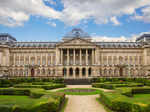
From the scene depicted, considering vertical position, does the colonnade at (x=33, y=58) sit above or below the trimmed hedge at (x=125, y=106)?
above

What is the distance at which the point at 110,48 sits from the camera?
264ft

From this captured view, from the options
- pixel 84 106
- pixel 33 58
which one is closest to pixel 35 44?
pixel 33 58

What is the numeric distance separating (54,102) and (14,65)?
230 feet

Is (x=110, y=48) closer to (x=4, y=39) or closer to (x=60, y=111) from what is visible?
(x=4, y=39)

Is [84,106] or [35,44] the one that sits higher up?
[35,44]

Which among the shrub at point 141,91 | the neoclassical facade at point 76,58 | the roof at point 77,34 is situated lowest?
the shrub at point 141,91

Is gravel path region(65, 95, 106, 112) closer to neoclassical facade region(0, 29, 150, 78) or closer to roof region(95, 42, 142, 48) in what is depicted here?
neoclassical facade region(0, 29, 150, 78)

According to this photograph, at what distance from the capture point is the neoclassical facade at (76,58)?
74600 millimetres

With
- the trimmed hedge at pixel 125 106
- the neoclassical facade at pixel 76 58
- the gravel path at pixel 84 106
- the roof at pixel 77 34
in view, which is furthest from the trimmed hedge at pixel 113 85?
the roof at pixel 77 34

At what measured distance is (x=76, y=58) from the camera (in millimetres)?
79000

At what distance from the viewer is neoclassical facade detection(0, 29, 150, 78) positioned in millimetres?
74600

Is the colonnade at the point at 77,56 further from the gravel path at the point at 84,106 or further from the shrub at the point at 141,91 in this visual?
the gravel path at the point at 84,106

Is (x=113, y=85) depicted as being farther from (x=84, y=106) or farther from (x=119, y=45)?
(x=119, y=45)

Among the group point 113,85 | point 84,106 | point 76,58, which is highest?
point 76,58
